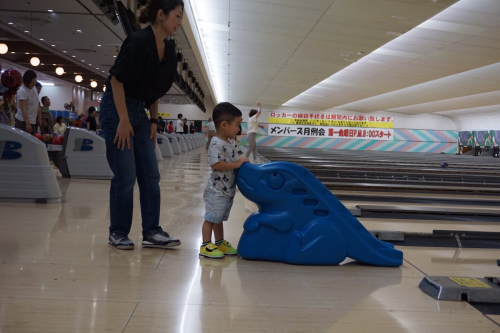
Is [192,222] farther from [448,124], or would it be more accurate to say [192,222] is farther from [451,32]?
[448,124]

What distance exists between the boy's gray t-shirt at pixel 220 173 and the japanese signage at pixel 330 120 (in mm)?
31763

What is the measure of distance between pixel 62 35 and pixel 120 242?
1182 cm

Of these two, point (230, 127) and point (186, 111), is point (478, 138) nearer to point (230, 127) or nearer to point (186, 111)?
point (186, 111)

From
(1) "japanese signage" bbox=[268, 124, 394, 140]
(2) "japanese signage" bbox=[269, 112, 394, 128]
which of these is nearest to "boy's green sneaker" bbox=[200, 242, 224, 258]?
(1) "japanese signage" bbox=[268, 124, 394, 140]

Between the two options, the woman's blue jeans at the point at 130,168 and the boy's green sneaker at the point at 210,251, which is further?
the woman's blue jeans at the point at 130,168

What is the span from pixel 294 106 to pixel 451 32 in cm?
2342

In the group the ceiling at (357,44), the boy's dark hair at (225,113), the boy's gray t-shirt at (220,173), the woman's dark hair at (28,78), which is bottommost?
the boy's gray t-shirt at (220,173)

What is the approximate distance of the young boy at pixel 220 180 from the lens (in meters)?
2.81

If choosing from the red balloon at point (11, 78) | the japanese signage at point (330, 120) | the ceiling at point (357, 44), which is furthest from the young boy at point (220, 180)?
the japanese signage at point (330, 120)

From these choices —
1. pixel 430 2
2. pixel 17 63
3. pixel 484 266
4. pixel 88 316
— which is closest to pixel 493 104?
pixel 430 2

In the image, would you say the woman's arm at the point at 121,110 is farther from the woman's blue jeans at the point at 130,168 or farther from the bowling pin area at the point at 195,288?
the bowling pin area at the point at 195,288

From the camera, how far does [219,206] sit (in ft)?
9.30

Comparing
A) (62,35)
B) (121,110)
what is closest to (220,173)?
(121,110)

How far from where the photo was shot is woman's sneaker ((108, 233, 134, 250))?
2.86 metres
